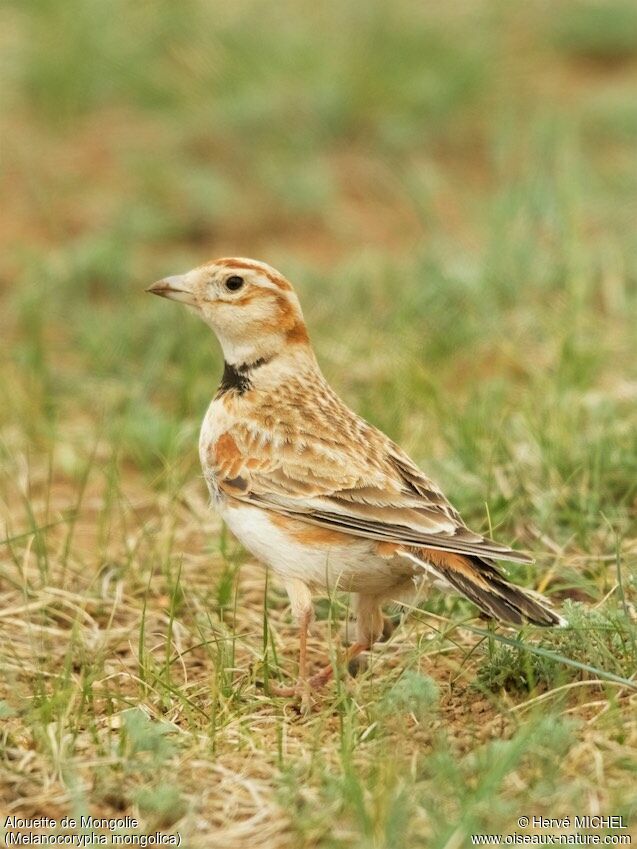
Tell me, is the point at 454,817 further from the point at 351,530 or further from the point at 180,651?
the point at 180,651

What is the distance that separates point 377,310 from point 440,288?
51 centimetres

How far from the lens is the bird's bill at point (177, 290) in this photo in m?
6.57

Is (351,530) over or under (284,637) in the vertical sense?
over

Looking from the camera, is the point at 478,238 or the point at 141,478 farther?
the point at 478,238

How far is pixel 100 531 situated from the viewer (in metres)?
6.78

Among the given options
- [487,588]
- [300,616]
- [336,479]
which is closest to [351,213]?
[336,479]

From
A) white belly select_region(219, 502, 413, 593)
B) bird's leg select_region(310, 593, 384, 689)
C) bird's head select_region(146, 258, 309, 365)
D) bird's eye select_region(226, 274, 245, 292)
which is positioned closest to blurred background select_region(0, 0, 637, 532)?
bird's head select_region(146, 258, 309, 365)

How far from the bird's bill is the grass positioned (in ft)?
2.54

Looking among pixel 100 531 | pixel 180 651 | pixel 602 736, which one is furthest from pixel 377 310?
pixel 602 736

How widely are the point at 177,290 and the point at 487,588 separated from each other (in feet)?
6.68

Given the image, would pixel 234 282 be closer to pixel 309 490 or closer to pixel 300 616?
pixel 309 490

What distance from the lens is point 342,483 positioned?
5.73 metres

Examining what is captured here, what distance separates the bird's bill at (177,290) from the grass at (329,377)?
0.78 meters

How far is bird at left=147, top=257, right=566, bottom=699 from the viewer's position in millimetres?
5422
